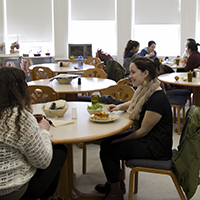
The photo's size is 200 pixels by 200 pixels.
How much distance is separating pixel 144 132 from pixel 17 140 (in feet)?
3.44

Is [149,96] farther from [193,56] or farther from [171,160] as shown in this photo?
[193,56]

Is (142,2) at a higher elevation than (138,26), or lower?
higher

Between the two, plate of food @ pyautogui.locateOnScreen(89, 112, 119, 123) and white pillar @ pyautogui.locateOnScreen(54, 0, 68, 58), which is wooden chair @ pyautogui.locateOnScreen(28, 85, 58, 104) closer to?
plate of food @ pyautogui.locateOnScreen(89, 112, 119, 123)

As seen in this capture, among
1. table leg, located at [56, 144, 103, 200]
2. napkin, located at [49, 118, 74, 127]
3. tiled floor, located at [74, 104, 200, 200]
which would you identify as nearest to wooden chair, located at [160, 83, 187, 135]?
tiled floor, located at [74, 104, 200, 200]

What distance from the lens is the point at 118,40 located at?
29.8ft

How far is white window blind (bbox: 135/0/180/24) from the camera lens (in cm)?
914

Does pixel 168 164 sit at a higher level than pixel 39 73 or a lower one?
lower

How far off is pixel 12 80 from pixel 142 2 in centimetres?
824

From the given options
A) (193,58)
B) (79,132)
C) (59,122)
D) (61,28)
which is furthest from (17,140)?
(61,28)

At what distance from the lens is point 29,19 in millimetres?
8758

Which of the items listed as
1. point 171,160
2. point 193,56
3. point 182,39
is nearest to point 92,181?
A: point 171,160

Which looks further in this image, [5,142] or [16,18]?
[16,18]

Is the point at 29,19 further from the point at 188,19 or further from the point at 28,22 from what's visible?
the point at 188,19

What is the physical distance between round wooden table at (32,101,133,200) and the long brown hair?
0.37 meters
